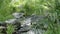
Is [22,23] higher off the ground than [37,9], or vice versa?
Answer: [37,9]

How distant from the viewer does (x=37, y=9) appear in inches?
101

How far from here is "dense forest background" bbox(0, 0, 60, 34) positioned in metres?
2.45

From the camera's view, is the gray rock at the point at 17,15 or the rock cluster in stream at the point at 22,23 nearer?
the rock cluster in stream at the point at 22,23

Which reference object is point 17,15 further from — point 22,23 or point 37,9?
point 37,9

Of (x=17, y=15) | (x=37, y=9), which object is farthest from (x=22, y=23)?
(x=37, y=9)

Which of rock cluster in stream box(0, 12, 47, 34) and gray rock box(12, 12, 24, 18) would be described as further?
gray rock box(12, 12, 24, 18)

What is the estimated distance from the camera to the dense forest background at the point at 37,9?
2449 millimetres

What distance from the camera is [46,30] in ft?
7.95

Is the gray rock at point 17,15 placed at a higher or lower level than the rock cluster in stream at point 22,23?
higher

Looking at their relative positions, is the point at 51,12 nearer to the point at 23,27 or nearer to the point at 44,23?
the point at 44,23

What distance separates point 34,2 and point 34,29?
464 millimetres

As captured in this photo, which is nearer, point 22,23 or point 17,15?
point 22,23

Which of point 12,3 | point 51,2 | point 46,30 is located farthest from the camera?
point 12,3

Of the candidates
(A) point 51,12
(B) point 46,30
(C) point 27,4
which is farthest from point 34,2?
(B) point 46,30
